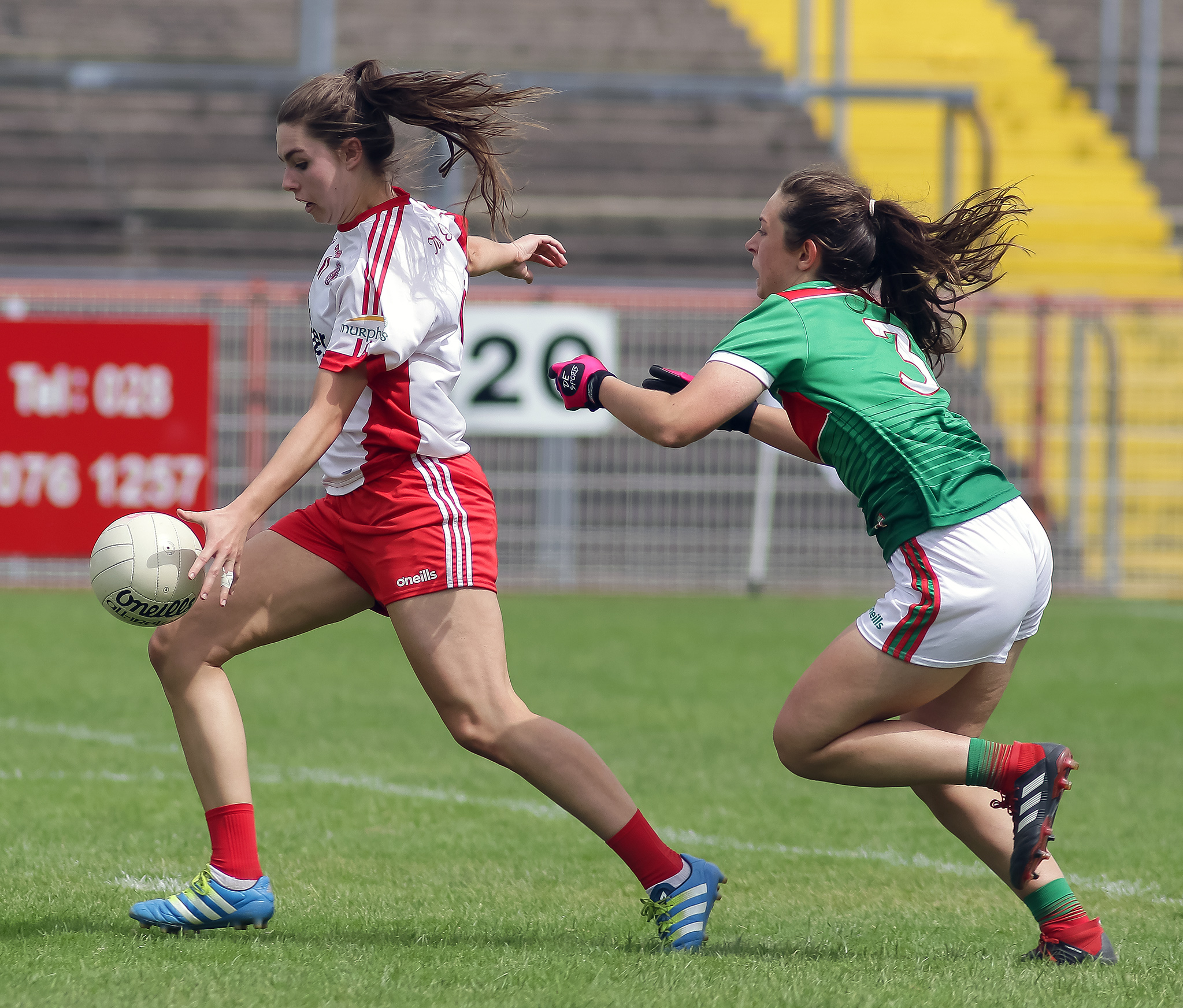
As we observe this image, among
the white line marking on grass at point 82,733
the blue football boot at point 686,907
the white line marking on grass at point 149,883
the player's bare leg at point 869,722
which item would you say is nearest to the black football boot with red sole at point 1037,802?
the player's bare leg at point 869,722

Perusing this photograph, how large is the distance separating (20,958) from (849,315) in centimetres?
238

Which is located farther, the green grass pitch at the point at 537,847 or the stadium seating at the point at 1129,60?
the stadium seating at the point at 1129,60

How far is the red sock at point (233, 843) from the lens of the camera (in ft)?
13.2

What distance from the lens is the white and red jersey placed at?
378 centimetres

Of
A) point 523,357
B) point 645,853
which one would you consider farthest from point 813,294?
A: point 523,357

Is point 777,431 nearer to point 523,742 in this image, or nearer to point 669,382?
point 669,382

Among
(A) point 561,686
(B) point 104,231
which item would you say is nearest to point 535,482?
(A) point 561,686

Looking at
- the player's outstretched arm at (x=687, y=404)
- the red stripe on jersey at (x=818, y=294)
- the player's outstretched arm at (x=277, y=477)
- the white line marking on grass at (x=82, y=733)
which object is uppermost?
the red stripe on jersey at (x=818, y=294)

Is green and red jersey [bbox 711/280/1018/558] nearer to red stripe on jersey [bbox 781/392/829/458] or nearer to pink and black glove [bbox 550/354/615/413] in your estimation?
red stripe on jersey [bbox 781/392/829/458]

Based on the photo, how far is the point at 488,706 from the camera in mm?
3846

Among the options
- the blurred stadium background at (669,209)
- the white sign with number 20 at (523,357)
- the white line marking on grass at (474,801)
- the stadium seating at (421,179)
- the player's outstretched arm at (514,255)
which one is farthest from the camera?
the stadium seating at (421,179)

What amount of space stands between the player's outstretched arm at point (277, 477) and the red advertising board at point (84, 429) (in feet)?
28.0

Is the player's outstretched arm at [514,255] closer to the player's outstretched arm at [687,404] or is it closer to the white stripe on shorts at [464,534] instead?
the white stripe on shorts at [464,534]

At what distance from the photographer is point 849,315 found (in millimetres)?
3801
